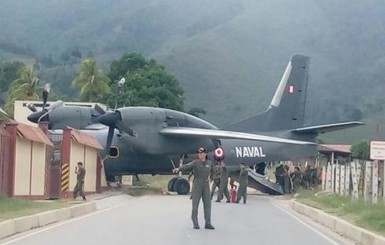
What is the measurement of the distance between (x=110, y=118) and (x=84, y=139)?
4325mm

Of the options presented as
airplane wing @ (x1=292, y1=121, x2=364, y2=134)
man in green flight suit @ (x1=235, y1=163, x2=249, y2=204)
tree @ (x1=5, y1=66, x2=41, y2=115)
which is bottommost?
man in green flight suit @ (x1=235, y1=163, x2=249, y2=204)

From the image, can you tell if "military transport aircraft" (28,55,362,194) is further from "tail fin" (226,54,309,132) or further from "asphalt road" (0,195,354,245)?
"asphalt road" (0,195,354,245)

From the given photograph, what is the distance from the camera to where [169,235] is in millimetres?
18500

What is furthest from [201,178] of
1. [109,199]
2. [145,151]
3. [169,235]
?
[145,151]

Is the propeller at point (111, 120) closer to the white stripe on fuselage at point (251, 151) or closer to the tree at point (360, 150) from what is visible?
the white stripe on fuselage at point (251, 151)

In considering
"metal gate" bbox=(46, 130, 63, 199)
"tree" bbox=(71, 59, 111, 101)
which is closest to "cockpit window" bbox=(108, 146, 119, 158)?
"metal gate" bbox=(46, 130, 63, 199)

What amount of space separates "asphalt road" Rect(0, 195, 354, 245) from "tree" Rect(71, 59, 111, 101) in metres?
51.3

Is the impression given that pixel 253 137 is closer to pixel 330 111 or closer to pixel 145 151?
pixel 145 151

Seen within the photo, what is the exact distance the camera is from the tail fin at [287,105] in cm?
5269

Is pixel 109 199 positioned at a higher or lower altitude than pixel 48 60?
lower

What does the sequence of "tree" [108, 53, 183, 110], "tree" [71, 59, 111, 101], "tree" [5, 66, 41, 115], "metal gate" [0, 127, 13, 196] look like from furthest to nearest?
"tree" [71, 59, 111, 101] → "tree" [108, 53, 183, 110] → "tree" [5, 66, 41, 115] → "metal gate" [0, 127, 13, 196]

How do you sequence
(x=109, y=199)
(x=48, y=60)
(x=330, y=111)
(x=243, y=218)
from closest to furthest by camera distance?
(x=243, y=218) → (x=109, y=199) → (x=330, y=111) → (x=48, y=60)

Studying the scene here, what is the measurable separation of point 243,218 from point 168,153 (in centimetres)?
2008

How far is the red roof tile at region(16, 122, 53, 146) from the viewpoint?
2984cm
